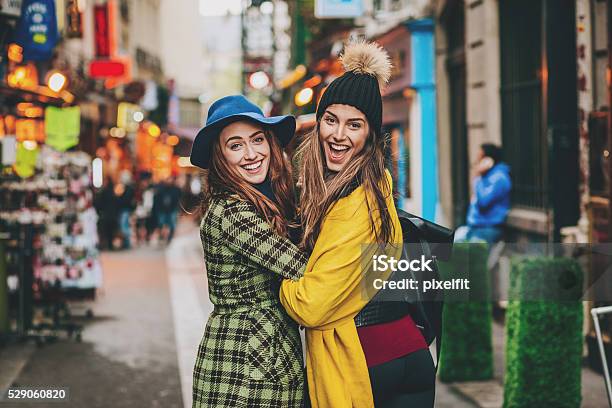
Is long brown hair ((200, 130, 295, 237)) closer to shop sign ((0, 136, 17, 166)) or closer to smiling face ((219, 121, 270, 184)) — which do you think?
smiling face ((219, 121, 270, 184))

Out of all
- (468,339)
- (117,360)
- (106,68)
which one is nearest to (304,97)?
(117,360)

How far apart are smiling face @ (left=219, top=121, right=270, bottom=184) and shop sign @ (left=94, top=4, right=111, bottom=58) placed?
82.1 feet

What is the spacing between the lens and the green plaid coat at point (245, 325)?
3377 mm

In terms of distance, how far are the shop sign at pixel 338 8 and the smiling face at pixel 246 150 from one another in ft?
40.5

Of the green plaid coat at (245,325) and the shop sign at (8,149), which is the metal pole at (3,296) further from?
the green plaid coat at (245,325)

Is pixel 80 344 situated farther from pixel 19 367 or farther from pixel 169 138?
pixel 169 138

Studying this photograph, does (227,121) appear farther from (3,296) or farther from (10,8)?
(10,8)

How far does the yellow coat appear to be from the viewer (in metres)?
3.20

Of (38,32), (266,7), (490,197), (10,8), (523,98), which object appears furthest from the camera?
(266,7)

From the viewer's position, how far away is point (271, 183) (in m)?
3.61

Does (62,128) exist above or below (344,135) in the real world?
above

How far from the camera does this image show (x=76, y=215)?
1225 centimetres

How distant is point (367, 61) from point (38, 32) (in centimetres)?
912

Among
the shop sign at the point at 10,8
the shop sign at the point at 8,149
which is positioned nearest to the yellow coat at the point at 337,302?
the shop sign at the point at 10,8
